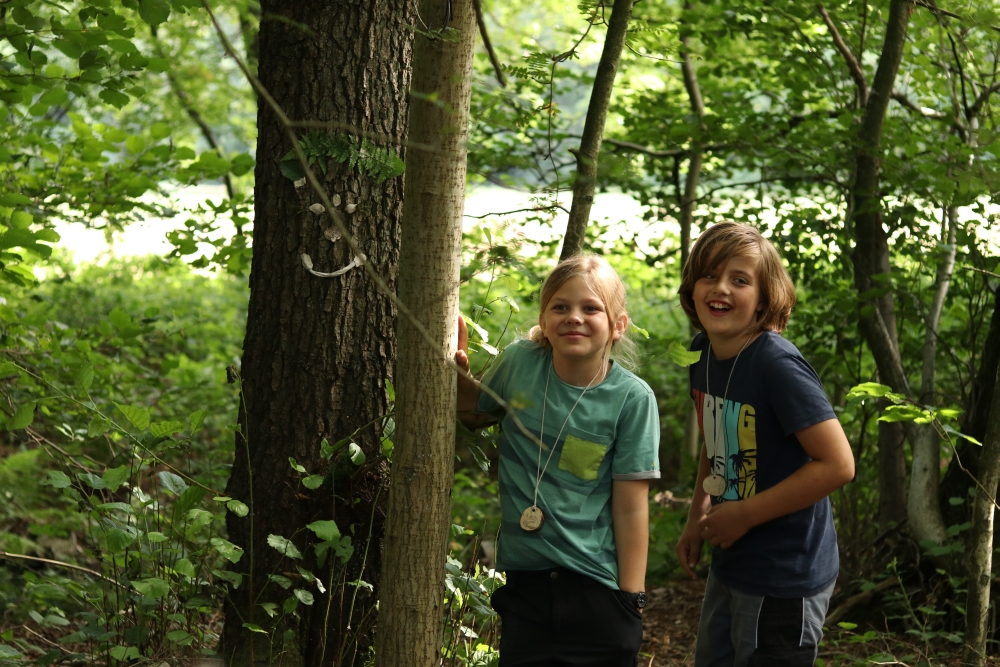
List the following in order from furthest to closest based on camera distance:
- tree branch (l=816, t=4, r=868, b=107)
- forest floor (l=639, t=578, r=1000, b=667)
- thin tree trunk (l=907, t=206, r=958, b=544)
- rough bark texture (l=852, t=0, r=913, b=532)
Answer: tree branch (l=816, t=4, r=868, b=107)
rough bark texture (l=852, t=0, r=913, b=532)
thin tree trunk (l=907, t=206, r=958, b=544)
forest floor (l=639, t=578, r=1000, b=667)

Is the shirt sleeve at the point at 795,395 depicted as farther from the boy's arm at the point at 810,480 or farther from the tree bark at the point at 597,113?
the tree bark at the point at 597,113

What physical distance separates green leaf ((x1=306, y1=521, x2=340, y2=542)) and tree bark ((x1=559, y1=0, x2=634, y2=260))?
1.10 meters

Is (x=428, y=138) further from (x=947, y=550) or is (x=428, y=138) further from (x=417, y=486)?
(x=947, y=550)

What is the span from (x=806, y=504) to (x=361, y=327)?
4.41 feet

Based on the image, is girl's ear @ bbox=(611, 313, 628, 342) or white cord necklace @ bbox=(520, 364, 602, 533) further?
girl's ear @ bbox=(611, 313, 628, 342)

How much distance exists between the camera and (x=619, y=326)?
89.8 inches

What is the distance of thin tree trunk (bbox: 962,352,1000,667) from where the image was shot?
114 inches

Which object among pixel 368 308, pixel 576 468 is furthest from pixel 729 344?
pixel 368 308

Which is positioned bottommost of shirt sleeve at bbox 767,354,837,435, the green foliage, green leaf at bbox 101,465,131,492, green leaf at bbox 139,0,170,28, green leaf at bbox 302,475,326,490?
green leaf at bbox 101,465,131,492

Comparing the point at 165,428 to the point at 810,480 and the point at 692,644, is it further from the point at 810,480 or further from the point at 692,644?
the point at 692,644

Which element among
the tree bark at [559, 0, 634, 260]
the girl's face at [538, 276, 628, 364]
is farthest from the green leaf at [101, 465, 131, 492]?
the tree bark at [559, 0, 634, 260]

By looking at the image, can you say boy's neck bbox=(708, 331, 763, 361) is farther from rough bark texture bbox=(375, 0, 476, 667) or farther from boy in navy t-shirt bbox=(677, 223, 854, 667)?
rough bark texture bbox=(375, 0, 476, 667)

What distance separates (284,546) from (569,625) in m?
0.78

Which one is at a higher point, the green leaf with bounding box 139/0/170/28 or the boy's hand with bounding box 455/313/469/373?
the green leaf with bounding box 139/0/170/28
